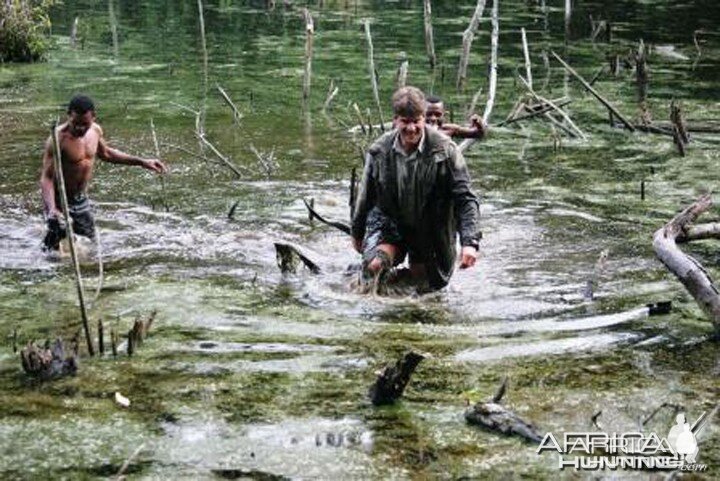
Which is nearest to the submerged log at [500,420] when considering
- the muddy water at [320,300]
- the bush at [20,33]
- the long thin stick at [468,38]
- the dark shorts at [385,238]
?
the muddy water at [320,300]

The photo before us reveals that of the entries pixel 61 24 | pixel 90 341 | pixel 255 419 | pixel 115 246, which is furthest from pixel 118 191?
pixel 61 24

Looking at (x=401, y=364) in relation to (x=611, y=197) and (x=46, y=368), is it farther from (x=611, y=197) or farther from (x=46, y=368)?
(x=611, y=197)

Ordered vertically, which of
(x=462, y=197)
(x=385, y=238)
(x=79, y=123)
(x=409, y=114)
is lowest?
(x=385, y=238)

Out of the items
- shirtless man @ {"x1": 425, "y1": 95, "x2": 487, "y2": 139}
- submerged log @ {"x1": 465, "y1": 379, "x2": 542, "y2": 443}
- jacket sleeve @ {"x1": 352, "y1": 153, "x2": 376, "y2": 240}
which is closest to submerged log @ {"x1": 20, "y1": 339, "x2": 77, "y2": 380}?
submerged log @ {"x1": 465, "y1": 379, "x2": 542, "y2": 443}

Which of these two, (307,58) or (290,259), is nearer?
(290,259)

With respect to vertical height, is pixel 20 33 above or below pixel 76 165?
above

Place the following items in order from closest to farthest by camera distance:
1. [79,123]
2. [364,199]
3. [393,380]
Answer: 1. [393,380]
2. [364,199]
3. [79,123]

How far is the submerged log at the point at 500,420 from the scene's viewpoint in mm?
4953

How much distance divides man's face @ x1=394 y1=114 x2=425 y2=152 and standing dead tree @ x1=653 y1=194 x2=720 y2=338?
5.17 feet

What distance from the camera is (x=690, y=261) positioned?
21.0 ft

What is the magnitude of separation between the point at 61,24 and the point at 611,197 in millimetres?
15353

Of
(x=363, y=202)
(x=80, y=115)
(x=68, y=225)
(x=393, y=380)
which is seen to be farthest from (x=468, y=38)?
(x=393, y=380)

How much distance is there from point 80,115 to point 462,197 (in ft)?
10.4

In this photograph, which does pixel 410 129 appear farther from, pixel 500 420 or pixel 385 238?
pixel 500 420
